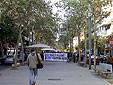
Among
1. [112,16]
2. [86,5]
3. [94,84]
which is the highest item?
[112,16]

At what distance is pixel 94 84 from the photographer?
11.5m

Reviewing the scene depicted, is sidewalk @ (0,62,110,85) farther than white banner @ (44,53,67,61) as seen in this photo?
No

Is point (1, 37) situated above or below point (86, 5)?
below

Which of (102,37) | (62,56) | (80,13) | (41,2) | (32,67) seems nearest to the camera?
(32,67)

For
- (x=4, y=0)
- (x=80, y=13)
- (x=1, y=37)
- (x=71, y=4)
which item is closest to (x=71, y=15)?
(x=80, y=13)

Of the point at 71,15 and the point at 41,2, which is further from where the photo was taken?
the point at 71,15

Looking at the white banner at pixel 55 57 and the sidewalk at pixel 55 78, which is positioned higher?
the white banner at pixel 55 57

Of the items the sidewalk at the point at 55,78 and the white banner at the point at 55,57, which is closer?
the sidewalk at the point at 55,78

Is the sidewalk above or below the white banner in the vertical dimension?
below

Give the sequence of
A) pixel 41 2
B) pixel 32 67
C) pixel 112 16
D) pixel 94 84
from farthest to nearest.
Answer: pixel 112 16
pixel 41 2
pixel 94 84
pixel 32 67

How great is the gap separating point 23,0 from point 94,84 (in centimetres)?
994

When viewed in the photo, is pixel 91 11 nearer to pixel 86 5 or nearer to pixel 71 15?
pixel 86 5

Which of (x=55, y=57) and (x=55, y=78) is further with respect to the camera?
(x=55, y=57)

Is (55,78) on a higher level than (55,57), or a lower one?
lower
